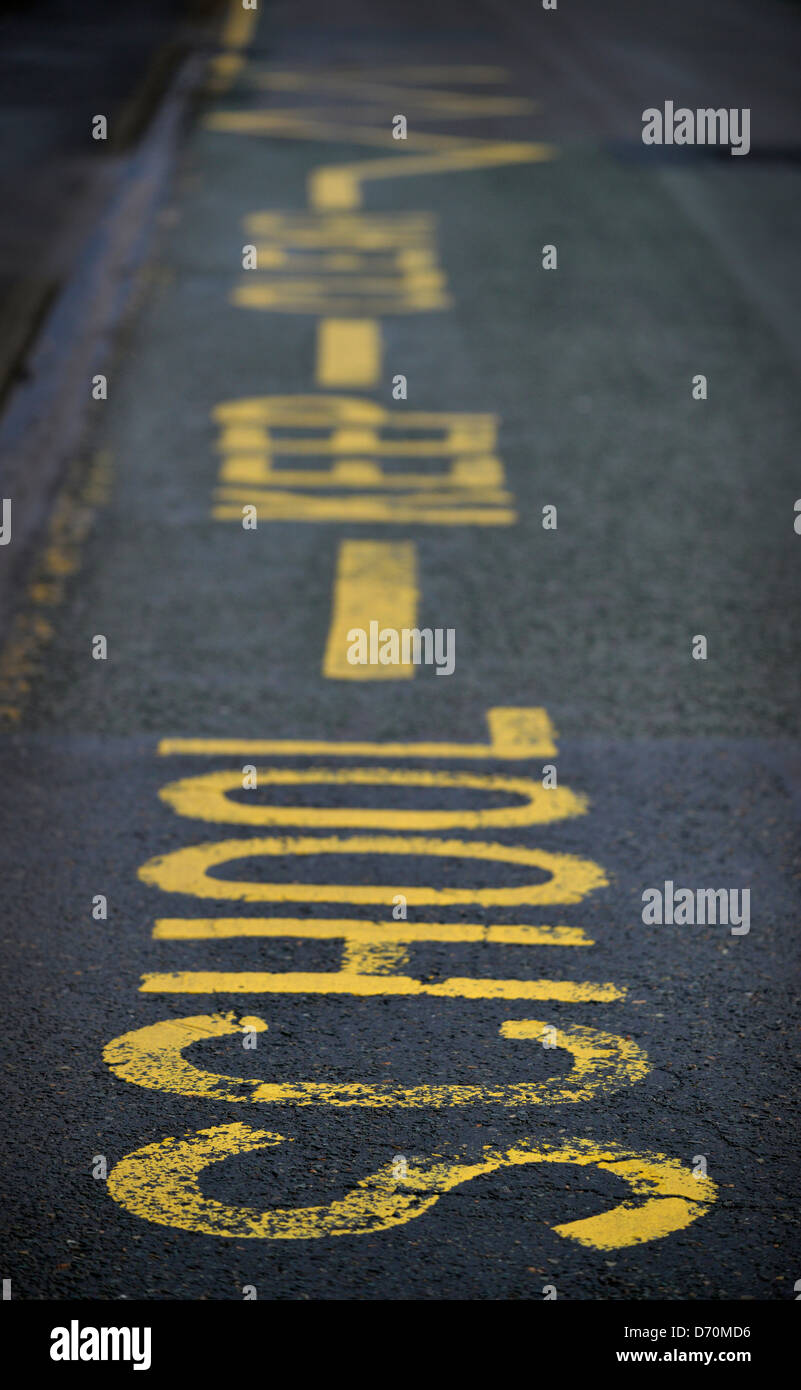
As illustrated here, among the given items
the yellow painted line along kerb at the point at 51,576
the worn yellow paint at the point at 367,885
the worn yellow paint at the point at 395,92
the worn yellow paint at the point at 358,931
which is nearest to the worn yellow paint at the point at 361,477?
the yellow painted line along kerb at the point at 51,576

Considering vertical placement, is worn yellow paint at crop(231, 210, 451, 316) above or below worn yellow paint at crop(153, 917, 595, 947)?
above

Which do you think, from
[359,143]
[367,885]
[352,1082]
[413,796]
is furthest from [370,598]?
[359,143]

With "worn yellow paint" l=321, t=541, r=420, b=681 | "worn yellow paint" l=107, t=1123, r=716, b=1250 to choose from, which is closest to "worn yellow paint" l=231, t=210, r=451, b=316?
"worn yellow paint" l=321, t=541, r=420, b=681

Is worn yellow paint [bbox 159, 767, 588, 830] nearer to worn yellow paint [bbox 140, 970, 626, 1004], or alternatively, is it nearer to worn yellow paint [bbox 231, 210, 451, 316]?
worn yellow paint [bbox 140, 970, 626, 1004]

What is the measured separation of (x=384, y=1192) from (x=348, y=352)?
682 centimetres

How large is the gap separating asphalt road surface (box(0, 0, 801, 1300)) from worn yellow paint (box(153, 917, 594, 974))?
1 centimetres

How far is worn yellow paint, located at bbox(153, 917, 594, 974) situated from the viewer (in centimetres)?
452

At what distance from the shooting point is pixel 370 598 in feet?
21.9

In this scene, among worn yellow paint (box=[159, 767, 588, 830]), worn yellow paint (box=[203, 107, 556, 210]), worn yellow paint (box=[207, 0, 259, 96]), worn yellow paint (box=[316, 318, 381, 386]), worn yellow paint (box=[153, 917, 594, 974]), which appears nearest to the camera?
worn yellow paint (box=[153, 917, 594, 974])

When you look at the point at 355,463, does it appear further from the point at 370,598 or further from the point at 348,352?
the point at 348,352

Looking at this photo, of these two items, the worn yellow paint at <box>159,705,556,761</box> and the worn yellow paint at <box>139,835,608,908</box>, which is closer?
the worn yellow paint at <box>139,835,608,908</box>

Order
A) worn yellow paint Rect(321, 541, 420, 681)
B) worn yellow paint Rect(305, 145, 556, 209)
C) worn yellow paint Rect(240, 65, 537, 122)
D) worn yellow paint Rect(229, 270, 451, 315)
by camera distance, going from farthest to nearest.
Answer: worn yellow paint Rect(240, 65, 537, 122), worn yellow paint Rect(305, 145, 556, 209), worn yellow paint Rect(229, 270, 451, 315), worn yellow paint Rect(321, 541, 420, 681)

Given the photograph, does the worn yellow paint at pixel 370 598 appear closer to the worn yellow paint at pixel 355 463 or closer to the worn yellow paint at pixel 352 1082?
the worn yellow paint at pixel 355 463

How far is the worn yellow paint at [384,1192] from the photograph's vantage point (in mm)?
3482
